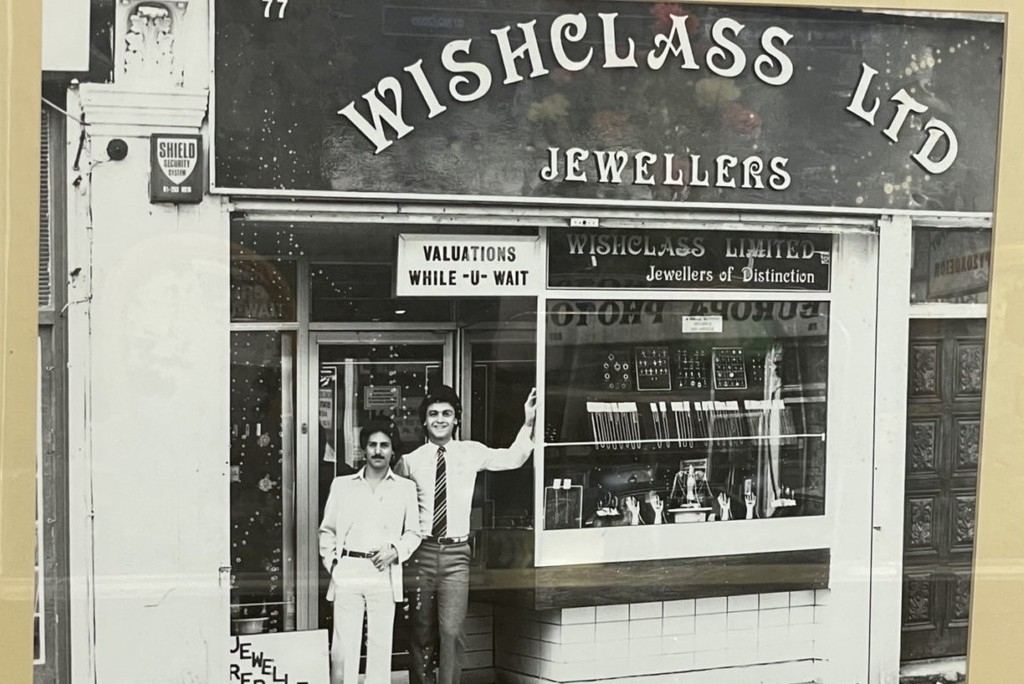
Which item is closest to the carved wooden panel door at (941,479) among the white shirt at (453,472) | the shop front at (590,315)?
the shop front at (590,315)

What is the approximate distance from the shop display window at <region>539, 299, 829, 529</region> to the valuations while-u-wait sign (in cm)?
38

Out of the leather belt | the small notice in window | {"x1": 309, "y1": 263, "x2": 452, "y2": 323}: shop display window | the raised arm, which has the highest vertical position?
{"x1": 309, "y1": 263, "x2": 452, "y2": 323}: shop display window

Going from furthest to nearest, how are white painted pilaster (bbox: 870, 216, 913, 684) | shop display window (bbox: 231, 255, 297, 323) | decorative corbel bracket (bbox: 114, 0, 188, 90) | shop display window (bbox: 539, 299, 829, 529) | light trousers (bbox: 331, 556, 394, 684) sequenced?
1. white painted pilaster (bbox: 870, 216, 913, 684)
2. shop display window (bbox: 539, 299, 829, 529)
3. light trousers (bbox: 331, 556, 394, 684)
4. shop display window (bbox: 231, 255, 297, 323)
5. decorative corbel bracket (bbox: 114, 0, 188, 90)

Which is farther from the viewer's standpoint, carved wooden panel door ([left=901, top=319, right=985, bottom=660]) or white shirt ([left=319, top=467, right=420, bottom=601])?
carved wooden panel door ([left=901, top=319, right=985, bottom=660])

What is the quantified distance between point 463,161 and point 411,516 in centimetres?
108

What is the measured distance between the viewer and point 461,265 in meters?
3.16

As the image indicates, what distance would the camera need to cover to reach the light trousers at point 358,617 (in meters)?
3.14

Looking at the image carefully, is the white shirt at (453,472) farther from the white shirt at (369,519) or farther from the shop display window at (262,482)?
the shop display window at (262,482)

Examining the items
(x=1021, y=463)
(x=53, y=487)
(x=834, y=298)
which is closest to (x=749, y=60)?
(x=834, y=298)

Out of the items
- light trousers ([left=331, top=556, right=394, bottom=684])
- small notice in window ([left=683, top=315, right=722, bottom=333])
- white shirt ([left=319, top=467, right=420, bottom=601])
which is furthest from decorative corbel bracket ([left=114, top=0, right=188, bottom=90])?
small notice in window ([left=683, top=315, right=722, bottom=333])

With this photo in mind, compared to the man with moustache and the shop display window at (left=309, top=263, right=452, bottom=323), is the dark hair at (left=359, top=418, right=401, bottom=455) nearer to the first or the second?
the man with moustache

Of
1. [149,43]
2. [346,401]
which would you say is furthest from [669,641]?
[149,43]

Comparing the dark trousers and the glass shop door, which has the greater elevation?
the glass shop door

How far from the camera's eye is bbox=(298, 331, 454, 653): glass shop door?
3.12 m
